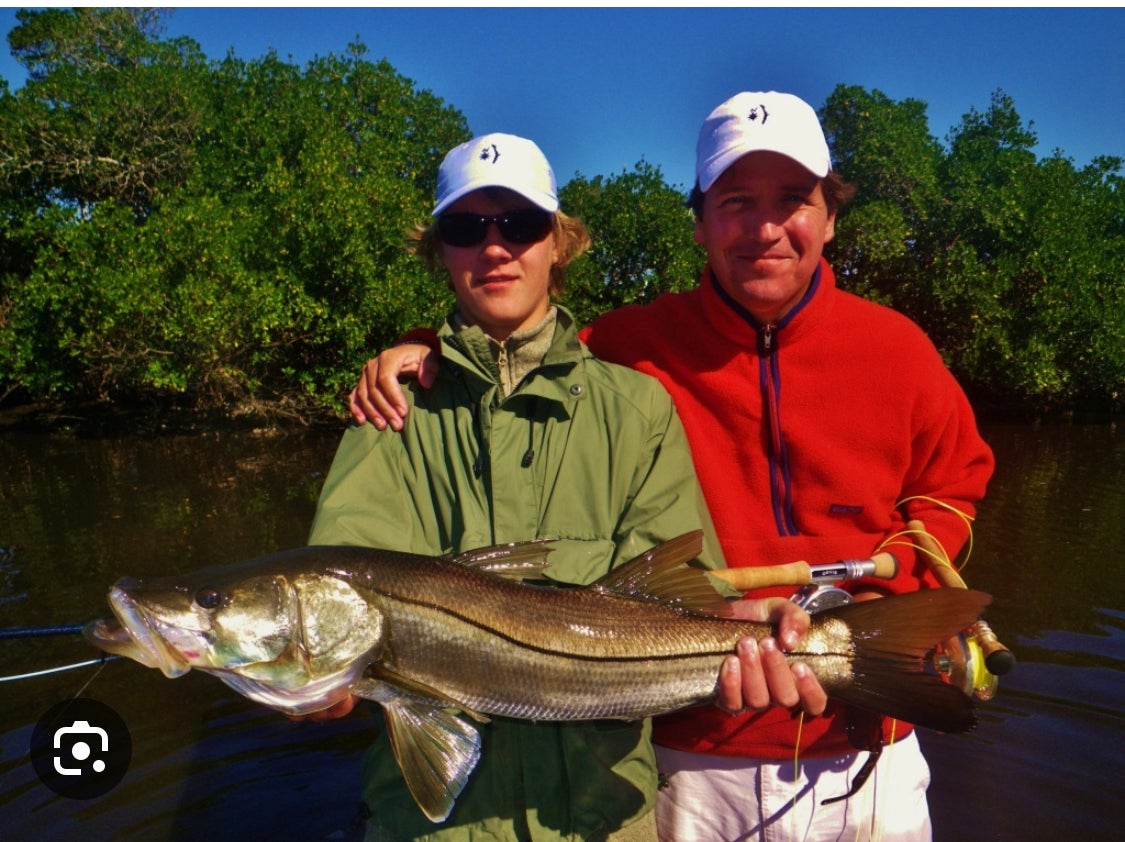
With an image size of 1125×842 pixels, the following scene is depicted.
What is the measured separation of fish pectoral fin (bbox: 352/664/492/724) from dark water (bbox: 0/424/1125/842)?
978 millimetres

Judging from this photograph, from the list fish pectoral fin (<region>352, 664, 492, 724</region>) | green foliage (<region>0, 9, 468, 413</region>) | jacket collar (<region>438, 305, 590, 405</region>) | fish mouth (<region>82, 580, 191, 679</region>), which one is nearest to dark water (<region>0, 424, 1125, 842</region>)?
fish pectoral fin (<region>352, 664, 492, 724</region>)

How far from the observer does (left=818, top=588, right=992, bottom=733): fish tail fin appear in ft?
8.57

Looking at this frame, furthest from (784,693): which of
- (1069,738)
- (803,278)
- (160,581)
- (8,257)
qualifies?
(8,257)

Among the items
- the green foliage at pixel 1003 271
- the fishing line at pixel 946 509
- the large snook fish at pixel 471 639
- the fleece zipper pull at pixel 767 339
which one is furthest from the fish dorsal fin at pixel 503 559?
the green foliage at pixel 1003 271

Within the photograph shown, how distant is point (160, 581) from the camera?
2492mm

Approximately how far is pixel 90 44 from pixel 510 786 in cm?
3083

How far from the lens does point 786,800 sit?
10.7 ft

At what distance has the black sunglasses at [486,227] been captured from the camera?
309 cm

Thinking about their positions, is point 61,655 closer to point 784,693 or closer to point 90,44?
point 784,693

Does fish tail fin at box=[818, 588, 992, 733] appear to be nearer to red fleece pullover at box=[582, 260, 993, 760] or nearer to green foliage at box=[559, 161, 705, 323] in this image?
red fleece pullover at box=[582, 260, 993, 760]

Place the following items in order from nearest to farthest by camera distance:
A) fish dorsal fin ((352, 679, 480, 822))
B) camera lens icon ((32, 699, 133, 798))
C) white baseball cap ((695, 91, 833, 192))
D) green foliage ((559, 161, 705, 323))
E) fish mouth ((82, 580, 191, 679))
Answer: fish mouth ((82, 580, 191, 679)), fish dorsal fin ((352, 679, 480, 822)), white baseball cap ((695, 91, 833, 192)), camera lens icon ((32, 699, 133, 798)), green foliage ((559, 161, 705, 323))

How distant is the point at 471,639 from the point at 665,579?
642mm

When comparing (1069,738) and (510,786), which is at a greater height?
(510,786)

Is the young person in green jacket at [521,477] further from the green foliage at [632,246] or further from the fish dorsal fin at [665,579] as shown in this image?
the green foliage at [632,246]
